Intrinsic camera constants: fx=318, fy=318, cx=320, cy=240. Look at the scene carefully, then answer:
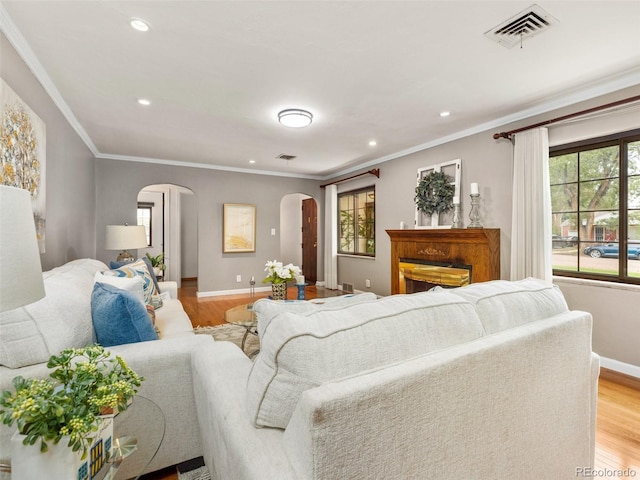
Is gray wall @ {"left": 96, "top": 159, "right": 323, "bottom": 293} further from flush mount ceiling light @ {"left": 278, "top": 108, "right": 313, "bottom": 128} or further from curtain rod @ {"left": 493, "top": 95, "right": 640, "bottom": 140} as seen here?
curtain rod @ {"left": 493, "top": 95, "right": 640, "bottom": 140}

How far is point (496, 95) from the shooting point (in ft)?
9.74

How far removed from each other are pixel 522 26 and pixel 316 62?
1.34 metres

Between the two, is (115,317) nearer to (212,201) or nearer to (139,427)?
(139,427)

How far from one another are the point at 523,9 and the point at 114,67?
282 centimetres

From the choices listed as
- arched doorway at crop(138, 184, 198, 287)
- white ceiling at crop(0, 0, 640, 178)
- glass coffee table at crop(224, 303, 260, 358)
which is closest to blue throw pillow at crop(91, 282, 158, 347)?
glass coffee table at crop(224, 303, 260, 358)

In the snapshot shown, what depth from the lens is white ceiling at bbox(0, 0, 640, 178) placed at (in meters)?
1.86

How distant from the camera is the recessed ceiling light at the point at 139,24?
1912 mm

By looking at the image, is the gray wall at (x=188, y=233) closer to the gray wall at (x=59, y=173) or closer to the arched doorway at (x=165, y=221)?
the arched doorway at (x=165, y=221)

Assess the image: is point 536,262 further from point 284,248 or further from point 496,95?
point 284,248

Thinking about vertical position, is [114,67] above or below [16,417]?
above

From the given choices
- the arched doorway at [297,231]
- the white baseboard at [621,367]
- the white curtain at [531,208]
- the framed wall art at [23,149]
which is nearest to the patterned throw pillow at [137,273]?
the framed wall art at [23,149]

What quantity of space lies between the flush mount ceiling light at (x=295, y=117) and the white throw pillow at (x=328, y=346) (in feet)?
8.85

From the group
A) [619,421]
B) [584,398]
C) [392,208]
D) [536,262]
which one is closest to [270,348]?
[584,398]

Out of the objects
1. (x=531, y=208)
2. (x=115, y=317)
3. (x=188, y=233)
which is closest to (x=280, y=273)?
(x=115, y=317)
